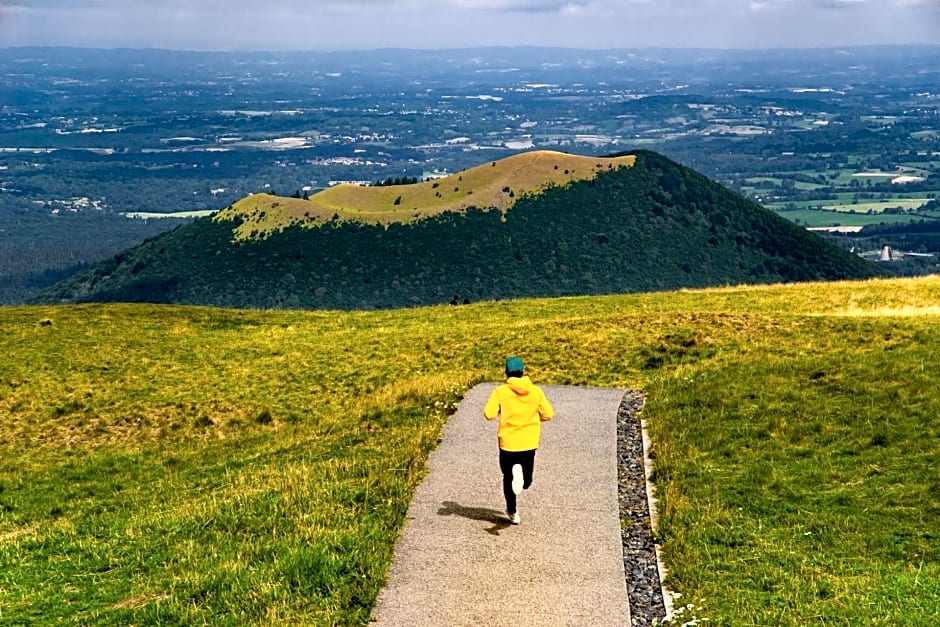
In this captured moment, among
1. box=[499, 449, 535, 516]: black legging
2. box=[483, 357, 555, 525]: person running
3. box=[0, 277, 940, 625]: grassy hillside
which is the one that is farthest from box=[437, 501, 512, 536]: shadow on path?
box=[0, 277, 940, 625]: grassy hillside

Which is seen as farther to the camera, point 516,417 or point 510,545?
point 516,417

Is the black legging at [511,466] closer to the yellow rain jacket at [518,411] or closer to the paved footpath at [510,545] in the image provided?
the yellow rain jacket at [518,411]

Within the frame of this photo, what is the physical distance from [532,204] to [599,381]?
145m

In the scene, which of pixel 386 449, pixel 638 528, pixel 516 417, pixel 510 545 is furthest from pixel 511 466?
pixel 386 449

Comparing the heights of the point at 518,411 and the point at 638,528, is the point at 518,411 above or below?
above

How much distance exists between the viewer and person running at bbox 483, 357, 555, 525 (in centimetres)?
1423

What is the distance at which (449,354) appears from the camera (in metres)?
30.7

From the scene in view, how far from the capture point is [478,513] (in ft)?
49.1

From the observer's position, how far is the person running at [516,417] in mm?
14234

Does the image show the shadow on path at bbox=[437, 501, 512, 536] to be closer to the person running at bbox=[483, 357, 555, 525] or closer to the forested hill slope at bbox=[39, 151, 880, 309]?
the person running at bbox=[483, 357, 555, 525]

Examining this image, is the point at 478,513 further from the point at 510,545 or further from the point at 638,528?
the point at 638,528

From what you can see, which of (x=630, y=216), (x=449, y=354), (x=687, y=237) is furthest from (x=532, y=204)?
(x=449, y=354)

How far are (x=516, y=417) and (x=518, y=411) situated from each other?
0.10 m

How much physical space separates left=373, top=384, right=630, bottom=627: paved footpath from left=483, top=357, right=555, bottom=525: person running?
98cm
